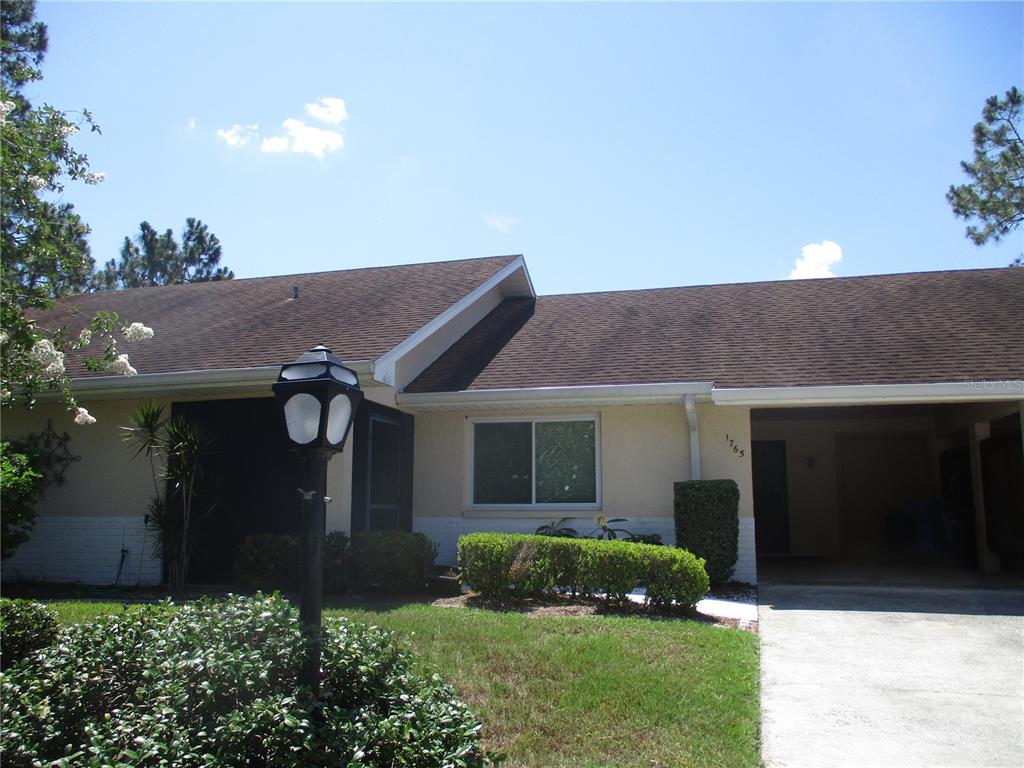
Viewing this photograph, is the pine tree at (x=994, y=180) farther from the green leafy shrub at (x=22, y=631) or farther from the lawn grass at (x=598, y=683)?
the green leafy shrub at (x=22, y=631)

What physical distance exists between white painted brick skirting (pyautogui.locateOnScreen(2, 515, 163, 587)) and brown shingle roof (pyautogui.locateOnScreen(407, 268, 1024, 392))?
14.9ft

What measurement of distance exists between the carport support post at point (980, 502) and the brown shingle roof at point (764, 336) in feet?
6.04

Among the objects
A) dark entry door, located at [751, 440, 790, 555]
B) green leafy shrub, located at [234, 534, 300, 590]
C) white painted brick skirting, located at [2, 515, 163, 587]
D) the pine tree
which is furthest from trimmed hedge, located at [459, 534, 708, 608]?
the pine tree

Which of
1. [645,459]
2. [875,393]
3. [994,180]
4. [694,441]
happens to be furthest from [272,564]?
[994,180]

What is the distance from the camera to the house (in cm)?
1102

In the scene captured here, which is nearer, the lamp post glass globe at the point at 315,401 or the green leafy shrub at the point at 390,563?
the lamp post glass globe at the point at 315,401


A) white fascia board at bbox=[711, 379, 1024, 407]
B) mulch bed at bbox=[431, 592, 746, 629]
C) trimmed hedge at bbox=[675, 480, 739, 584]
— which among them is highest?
white fascia board at bbox=[711, 379, 1024, 407]

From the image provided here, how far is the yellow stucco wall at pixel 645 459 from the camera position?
38.2ft

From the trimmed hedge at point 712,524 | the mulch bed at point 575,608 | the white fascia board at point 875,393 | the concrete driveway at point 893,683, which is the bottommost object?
the concrete driveway at point 893,683

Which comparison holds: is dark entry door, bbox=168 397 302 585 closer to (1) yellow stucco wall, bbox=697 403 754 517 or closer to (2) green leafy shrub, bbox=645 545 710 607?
(2) green leafy shrub, bbox=645 545 710 607

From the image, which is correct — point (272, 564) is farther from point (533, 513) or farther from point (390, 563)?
point (533, 513)

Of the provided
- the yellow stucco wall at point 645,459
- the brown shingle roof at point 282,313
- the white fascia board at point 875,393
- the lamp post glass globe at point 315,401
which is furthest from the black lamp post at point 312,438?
the yellow stucco wall at point 645,459

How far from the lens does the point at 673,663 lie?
611 centimetres

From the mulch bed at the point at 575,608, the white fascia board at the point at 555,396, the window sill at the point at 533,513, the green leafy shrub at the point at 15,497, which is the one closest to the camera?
the mulch bed at the point at 575,608
